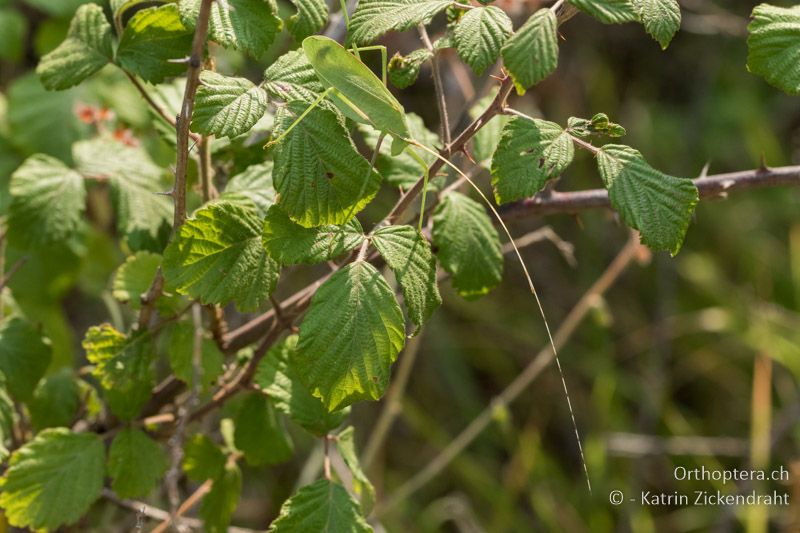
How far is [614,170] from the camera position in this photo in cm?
85

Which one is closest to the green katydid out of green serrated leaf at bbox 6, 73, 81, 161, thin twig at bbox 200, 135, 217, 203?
thin twig at bbox 200, 135, 217, 203

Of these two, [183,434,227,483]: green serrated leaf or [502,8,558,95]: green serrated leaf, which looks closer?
[502,8,558,95]: green serrated leaf

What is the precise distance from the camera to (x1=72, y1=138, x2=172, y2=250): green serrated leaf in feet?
3.78

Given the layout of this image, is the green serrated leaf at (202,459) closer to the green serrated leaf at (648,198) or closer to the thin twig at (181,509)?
the thin twig at (181,509)

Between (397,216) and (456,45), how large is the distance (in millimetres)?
227

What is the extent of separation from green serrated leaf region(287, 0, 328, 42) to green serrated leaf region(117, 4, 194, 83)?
15 centimetres

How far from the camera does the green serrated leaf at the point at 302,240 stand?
825 mm

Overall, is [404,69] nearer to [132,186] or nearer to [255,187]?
[255,187]

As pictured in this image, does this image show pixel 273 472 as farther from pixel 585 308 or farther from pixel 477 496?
pixel 585 308

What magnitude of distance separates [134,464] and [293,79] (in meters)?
0.57

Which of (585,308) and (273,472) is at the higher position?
(585,308)

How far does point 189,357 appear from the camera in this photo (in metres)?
1.04

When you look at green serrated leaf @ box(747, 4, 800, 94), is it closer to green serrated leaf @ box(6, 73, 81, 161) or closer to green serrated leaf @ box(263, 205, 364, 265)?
Answer: green serrated leaf @ box(263, 205, 364, 265)

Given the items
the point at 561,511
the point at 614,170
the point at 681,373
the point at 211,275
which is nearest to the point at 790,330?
the point at 681,373
